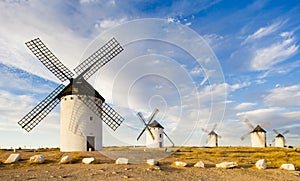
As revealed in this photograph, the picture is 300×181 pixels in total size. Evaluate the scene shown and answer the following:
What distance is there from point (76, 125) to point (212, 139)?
58932 mm

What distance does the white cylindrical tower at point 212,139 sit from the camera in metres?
81.4

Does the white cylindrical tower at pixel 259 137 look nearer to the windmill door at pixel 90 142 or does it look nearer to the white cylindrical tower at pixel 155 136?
the white cylindrical tower at pixel 155 136

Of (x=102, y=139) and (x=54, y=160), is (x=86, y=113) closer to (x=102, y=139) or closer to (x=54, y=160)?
(x=102, y=139)

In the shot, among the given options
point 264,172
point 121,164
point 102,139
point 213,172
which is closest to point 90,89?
point 102,139

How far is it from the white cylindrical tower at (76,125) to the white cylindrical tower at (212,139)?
57.2 meters

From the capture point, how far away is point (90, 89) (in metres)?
30.1

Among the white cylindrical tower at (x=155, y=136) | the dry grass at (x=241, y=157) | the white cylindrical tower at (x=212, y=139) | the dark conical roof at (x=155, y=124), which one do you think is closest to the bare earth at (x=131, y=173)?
the dry grass at (x=241, y=157)

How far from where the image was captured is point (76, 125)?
96.1 ft

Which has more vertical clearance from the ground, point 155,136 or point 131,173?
point 155,136

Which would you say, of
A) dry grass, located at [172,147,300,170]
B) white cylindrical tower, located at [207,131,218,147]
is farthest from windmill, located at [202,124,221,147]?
dry grass, located at [172,147,300,170]

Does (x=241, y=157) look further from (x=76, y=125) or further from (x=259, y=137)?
(x=259, y=137)

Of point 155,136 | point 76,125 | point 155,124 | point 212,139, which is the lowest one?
point 212,139

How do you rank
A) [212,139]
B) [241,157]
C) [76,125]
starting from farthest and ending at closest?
1. [212,139]
2. [241,157]
3. [76,125]

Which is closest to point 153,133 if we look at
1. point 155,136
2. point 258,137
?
point 155,136
